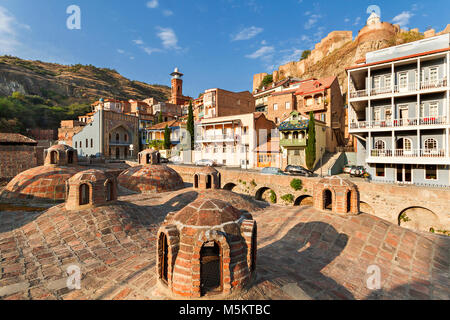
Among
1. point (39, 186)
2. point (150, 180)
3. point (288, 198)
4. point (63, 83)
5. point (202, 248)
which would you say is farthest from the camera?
point (63, 83)

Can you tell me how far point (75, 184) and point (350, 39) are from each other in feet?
229

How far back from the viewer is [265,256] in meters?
7.38

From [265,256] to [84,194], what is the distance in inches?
370

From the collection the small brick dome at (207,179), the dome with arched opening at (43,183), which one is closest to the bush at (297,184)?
the small brick dome at (207,179)

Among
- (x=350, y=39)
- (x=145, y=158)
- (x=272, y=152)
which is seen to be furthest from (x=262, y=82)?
(x=145, y=158)

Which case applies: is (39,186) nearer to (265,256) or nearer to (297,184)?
(265,256)

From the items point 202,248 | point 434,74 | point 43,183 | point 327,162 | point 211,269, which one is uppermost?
point 434,74

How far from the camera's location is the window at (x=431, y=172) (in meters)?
17.7

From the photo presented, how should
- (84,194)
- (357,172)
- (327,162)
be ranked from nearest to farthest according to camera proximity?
(84,194)
(357,172)
(327,162)

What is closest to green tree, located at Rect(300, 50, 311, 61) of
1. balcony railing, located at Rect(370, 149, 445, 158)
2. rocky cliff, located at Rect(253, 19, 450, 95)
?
rocky cliff, located at Rect(253, 19, 450, 95)

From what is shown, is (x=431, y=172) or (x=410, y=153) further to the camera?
(x=410, y=153)

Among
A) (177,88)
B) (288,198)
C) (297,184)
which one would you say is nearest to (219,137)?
(288,198)

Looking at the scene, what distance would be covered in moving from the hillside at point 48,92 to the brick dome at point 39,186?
4160cm

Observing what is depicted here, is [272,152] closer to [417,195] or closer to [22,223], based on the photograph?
[417,195]
